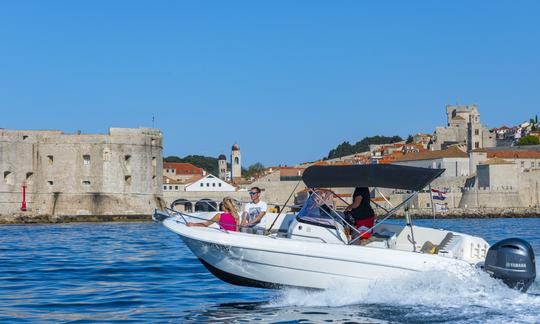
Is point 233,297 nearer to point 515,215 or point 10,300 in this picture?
point 10,300

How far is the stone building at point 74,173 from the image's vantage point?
4872cm

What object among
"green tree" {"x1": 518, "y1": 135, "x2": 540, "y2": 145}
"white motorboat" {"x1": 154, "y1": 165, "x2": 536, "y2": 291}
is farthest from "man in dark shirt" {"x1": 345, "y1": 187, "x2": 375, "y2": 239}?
"green tree" {"x1": 518, "y1": 135, "x2": 540, "y2": 145}

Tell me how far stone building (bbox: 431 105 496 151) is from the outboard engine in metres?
89.6

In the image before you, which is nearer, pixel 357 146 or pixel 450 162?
pixel 450 162

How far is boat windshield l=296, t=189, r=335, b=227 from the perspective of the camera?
419 inches

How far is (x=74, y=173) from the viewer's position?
50.1 m

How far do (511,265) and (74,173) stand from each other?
4208 cm

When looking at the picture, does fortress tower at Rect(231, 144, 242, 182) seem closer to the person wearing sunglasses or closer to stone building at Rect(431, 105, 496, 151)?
stone building at Rect(431, 105, 496, 151)

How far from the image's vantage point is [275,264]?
33.7ft

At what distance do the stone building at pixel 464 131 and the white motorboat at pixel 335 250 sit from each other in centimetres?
8911

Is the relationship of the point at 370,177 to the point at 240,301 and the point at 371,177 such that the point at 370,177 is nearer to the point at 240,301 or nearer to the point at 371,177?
the point at 371,177

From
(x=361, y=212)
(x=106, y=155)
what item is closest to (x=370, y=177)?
(x=361, y=212)

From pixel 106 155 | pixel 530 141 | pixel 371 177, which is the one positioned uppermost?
pixel 530 141

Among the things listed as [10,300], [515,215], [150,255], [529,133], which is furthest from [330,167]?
[529,133]
